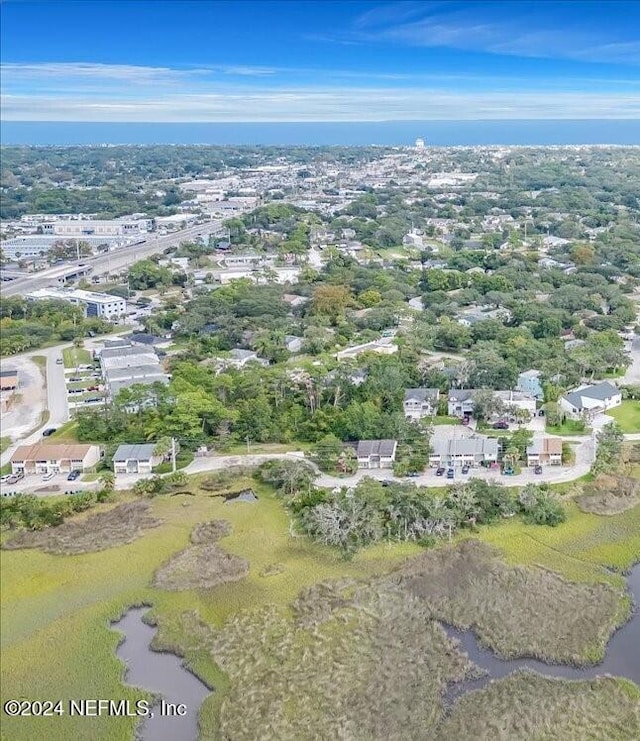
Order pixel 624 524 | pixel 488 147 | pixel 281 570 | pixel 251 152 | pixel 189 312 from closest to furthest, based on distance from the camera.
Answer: pixel 281 570 → pixel 624 524 → pixel 189 312 → pixel 251 152 → pixel 488 147

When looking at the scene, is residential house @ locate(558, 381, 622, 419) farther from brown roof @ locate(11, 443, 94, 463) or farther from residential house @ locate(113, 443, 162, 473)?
brown roof @ locate(11, 443, 94, 463)

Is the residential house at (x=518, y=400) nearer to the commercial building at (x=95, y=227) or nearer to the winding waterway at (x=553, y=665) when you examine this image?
the winding waterway at (x=553, y=665)

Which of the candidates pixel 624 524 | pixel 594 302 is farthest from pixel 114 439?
pixel 594 302

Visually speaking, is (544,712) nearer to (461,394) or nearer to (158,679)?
(158,679)

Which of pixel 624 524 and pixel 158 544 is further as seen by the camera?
pixel 624 524

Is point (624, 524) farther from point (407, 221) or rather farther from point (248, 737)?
point (407, 221)

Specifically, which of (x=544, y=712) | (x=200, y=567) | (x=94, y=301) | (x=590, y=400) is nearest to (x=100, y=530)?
(x=200, y=567)

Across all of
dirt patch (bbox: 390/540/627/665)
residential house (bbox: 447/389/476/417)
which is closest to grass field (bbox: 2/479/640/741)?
dirt patch (bbox: 390/540/627/665)

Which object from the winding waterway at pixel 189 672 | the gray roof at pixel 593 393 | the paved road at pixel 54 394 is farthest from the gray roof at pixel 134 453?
the gray roof at pixel 593 393
